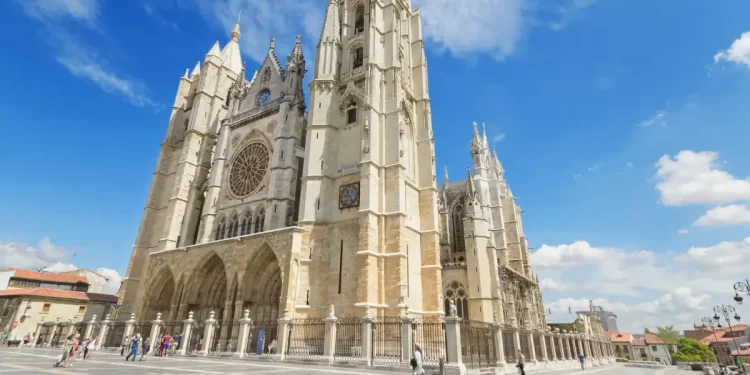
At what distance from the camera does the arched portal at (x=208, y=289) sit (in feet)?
73.5

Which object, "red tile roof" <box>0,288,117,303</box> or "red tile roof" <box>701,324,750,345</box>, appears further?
"red tile roof" <box>701,324,750,345</box>

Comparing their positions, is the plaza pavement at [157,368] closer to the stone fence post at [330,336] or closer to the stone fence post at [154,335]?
the stone fence post at [330,336]

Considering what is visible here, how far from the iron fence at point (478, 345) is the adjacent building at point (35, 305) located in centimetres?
2349

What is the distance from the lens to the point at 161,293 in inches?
975

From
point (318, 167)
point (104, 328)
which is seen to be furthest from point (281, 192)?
point (104, 328)

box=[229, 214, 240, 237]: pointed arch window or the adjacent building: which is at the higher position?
box=[229, 214, 240, 237]: pointed arch window

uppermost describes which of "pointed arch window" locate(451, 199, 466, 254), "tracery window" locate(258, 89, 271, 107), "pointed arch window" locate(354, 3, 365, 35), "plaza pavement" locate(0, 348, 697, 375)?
"pointed arch window" locate(354, 3, 365, 35)

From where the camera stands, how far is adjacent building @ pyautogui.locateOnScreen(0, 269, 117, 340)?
1022 inches

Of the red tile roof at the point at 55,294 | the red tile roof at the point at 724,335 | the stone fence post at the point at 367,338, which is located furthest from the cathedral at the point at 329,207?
the red tile roof at the point at 724,335

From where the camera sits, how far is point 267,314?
68.4ft

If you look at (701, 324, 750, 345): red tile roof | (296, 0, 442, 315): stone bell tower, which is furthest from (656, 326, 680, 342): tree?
(296, 0, 442, 315): stone bell tower

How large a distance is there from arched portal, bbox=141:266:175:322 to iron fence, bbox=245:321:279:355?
7877 mm

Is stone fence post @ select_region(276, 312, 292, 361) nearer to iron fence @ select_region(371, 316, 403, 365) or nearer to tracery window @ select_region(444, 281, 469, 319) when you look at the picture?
iron fence @ select_region(371, 316, 403, 365)

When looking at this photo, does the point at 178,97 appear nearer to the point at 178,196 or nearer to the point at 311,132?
the point at 178,196
